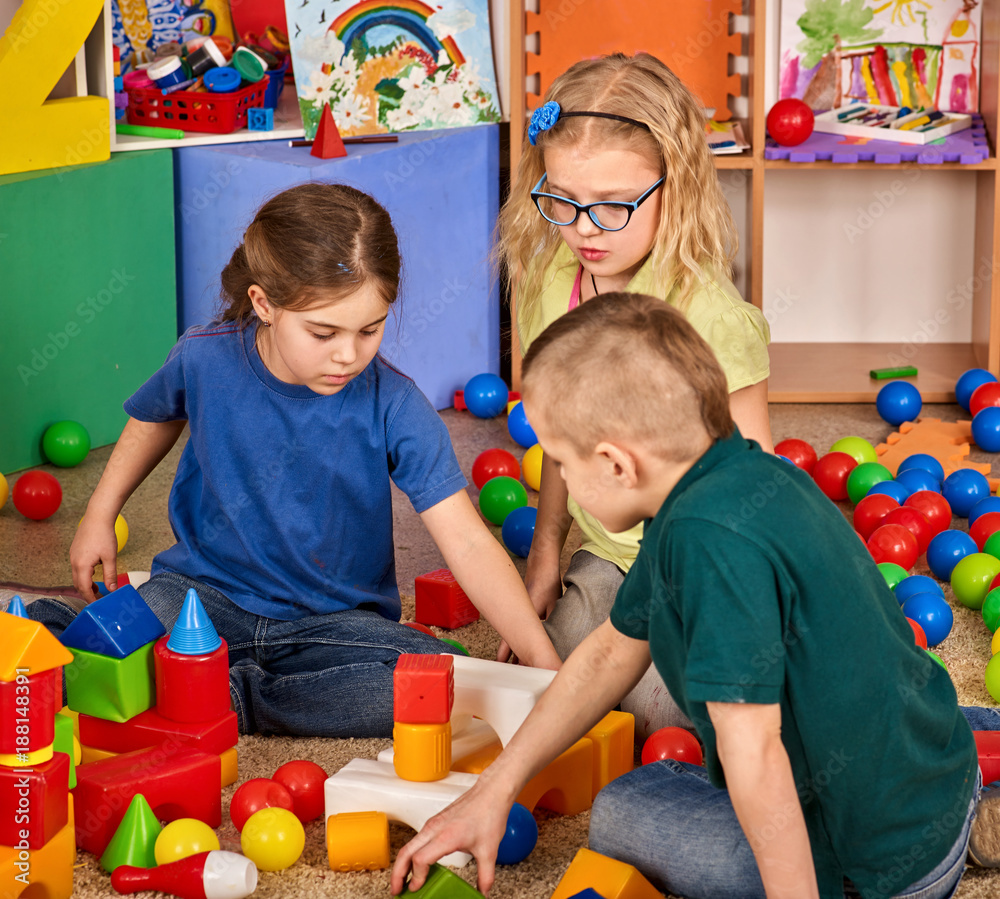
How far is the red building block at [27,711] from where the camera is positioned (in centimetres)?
91

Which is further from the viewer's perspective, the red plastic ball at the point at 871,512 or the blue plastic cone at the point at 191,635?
the red plastic ball at the point at 871,512

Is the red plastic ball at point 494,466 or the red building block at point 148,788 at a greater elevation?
Answer: the red plastic ball at point 494,466

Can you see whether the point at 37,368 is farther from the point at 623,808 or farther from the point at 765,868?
the point at 765,868

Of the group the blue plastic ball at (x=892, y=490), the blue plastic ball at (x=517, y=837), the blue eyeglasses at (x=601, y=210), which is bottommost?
the blue plastic ball at (x=517, y=837)

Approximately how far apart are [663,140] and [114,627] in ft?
2.49

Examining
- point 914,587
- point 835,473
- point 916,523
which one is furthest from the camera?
point 835,473

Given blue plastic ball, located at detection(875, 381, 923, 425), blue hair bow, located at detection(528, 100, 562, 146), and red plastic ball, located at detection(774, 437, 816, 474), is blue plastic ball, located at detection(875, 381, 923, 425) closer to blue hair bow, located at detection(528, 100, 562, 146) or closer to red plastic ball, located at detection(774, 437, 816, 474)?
red plastic ball, located at detection(774, 437, 816, 474)

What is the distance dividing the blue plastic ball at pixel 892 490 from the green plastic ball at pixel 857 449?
0.55 feet

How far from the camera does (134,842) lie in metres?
1.03

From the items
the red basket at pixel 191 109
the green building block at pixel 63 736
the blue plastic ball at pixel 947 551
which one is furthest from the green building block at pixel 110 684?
the red basket at pixel 191 109

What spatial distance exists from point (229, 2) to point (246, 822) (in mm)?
2158

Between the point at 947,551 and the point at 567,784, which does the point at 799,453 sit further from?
the point at 567,784

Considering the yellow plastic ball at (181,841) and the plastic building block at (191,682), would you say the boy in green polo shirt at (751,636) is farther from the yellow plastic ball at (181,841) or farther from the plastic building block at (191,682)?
the plastic building block at (191,682)

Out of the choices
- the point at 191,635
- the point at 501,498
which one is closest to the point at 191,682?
the point at 191,635
